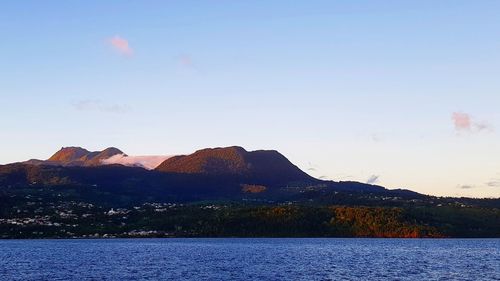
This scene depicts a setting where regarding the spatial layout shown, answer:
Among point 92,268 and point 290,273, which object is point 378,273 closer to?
point 290,273

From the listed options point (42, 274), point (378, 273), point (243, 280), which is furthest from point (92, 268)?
point (378, 273)

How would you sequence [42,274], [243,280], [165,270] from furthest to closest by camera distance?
1. [165,270]
2. [42,274]
3. [243,280]

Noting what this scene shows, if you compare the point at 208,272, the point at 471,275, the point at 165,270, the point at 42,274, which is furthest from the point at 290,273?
the point at 42,274

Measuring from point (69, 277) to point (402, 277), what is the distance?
85.2 metres

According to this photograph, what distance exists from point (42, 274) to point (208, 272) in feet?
145

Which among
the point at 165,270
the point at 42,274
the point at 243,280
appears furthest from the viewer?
the point at 165,270

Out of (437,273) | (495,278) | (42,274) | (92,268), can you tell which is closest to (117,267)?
(92,268)

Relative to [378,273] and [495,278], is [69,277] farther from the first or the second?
[495,278]

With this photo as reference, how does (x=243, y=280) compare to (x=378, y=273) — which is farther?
(x=378, y=273)

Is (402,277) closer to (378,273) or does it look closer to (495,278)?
(378,273)

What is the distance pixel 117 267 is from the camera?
197875 millimetres

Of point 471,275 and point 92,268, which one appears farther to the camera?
point 92,268

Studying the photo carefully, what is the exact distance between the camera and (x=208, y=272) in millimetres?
182875

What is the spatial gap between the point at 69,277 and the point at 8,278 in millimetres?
14451
